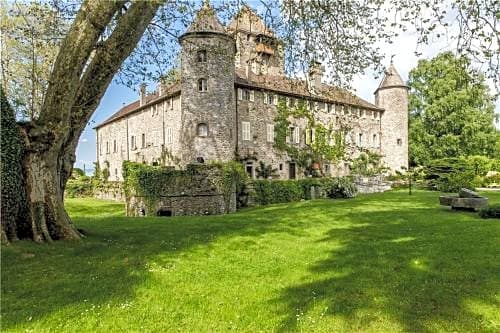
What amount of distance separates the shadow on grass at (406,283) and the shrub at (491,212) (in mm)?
3054

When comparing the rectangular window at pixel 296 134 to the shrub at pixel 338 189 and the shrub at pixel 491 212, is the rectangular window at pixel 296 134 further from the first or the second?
the shrub at pixel 491 212

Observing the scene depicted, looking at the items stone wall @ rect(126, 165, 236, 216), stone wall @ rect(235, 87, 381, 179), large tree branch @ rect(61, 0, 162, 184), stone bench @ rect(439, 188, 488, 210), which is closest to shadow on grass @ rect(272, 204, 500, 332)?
stone bench @ rect(439, 188, 488, 210)

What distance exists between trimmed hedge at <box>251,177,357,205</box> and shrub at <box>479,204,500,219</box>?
516 inches

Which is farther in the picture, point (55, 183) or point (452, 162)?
point (452, 162)

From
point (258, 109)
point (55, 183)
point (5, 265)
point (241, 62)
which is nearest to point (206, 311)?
point (5, 265)

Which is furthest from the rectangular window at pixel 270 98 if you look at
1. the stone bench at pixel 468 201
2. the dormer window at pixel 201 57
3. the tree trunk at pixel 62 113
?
the tree trunk at pixel 62 113

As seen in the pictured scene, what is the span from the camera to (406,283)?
563cm

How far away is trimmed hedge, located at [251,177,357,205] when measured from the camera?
2342 cm

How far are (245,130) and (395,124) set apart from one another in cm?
2019

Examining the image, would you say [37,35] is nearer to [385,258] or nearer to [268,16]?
[268,16]

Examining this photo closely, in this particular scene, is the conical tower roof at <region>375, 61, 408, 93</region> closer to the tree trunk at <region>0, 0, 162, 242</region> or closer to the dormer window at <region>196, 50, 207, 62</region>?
the dormer window at <region>196, 50, 207, 62</region>

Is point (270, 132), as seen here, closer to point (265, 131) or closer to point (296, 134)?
point (265, 131)

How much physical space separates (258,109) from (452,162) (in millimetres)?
15958

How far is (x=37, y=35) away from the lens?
10648 millimetres
